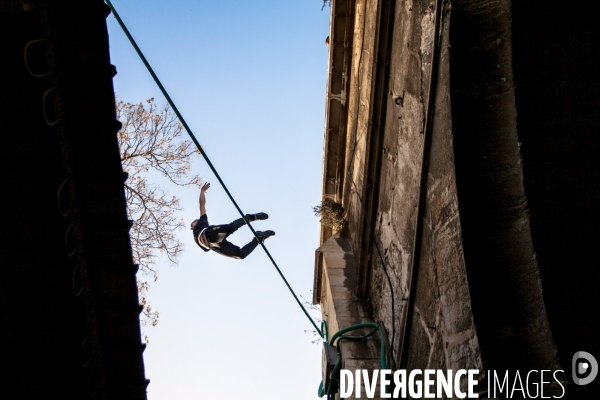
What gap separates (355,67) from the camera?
17.5ft

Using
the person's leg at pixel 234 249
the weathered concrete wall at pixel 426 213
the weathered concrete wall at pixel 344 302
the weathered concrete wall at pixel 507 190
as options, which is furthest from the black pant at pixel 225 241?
the weathered concrete wall at pixel 507 190

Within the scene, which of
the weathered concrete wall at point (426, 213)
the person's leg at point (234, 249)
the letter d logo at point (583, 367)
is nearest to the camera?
the letter d logo at point (583, 367)

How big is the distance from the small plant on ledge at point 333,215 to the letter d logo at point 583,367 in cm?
374

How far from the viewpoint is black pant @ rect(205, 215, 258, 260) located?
911 centimetres

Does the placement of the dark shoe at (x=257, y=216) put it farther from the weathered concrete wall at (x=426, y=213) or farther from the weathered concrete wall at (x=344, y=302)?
the weathered concrete wall at (x=426, y=213)

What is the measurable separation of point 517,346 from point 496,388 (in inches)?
8.7

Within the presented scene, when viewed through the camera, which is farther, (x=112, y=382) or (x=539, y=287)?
(x=112, y=382)

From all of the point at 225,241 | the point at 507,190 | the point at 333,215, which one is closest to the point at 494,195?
the point at 507,190

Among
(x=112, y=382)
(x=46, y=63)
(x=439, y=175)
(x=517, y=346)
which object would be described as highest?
(x=46, y=63)

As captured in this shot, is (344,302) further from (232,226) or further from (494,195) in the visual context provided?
(232,226)

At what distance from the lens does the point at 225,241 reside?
30.5ft

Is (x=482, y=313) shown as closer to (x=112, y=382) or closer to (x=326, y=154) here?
(x=112, y=382)

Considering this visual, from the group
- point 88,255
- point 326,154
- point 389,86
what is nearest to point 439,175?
point 389,86

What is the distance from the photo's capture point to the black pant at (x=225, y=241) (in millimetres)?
9109
